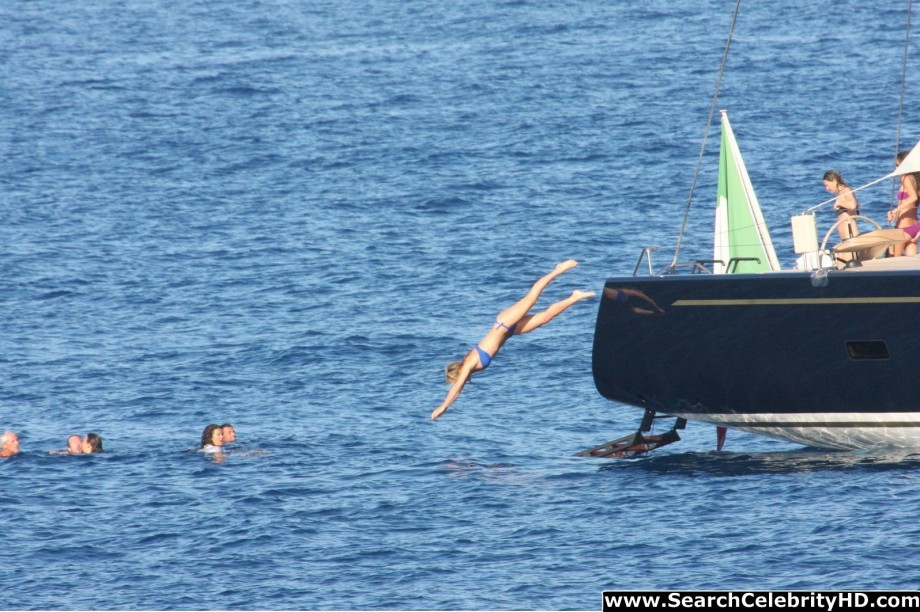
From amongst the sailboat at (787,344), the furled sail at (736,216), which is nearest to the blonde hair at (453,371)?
the sailboat at (787,344)

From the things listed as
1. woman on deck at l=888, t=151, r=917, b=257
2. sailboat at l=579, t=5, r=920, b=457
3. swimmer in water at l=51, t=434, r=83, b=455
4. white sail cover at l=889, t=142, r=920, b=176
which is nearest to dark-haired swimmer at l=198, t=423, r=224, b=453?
swimmer in water at l=51, t=434, r=83, b=455

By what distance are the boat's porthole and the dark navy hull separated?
0.01 metres

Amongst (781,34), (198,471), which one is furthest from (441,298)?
(781,34)

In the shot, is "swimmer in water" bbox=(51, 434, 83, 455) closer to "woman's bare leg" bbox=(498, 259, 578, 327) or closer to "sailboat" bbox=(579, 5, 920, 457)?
"woman's bare leg" bbox=(498, 259, 578, 327)

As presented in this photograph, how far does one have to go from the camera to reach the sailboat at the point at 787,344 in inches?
706

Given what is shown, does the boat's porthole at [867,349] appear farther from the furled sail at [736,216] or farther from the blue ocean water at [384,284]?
the furled sail at [736,216]

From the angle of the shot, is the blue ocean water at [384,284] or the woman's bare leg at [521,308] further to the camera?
the woman's bare leg at [521,308]

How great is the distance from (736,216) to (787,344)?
5.22m

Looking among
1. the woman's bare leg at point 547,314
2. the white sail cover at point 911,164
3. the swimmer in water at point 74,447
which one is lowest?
the swimmer in water at point 74,447

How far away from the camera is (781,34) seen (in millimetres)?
66375

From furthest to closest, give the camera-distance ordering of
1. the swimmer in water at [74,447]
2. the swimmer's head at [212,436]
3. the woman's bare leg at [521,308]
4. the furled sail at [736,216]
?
the swimmer in water at [74,447] < the swimmer's head at [212,436] < the furled sail at [736,216] < the woman's bare leg at [521,308]

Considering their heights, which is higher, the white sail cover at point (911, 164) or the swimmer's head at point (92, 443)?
the white sail cover at point (911, 164)

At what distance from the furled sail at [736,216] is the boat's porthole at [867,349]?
374 centimetres

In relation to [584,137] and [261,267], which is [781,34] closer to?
[584,137]
